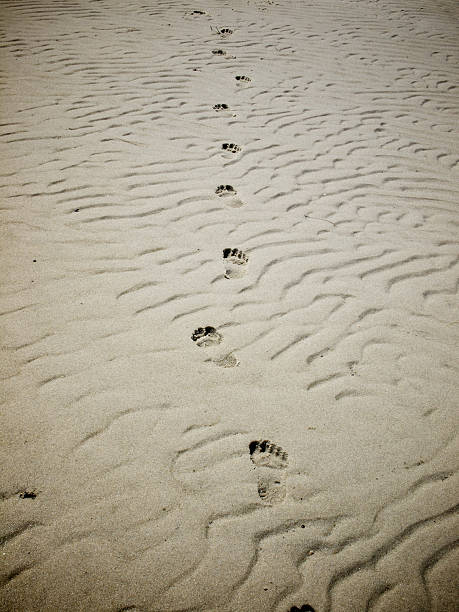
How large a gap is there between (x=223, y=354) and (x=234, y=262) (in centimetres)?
88

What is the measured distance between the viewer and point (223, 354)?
228 cm

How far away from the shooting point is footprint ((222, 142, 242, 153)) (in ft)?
13.4

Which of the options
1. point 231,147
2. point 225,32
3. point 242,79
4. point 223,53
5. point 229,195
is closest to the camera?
point 229,195

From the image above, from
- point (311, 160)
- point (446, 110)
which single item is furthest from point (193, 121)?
point (446, 110)

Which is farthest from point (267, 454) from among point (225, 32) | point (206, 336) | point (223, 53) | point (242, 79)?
point (225, 32)

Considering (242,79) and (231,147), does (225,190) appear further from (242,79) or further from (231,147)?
(242,79)

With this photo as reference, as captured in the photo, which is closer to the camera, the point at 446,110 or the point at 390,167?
the point at 390,167

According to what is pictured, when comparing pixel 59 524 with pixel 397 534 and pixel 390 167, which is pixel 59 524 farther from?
pixel 390 167

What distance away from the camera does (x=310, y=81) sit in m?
5.77

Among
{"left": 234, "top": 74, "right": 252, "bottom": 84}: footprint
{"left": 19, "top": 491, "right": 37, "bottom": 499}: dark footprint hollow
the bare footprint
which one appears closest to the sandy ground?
{"left": 19, "top": 491, "right": 37, "bottom": 499}: dark footprint hollow

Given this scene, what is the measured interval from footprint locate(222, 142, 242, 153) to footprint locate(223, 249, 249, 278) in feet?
5.71

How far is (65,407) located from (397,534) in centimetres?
178

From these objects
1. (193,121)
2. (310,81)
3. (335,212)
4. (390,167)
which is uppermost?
(310,81)

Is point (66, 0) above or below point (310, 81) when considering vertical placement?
above
